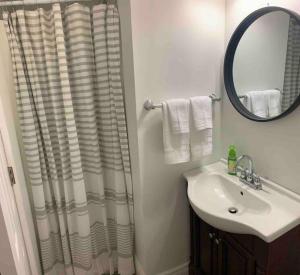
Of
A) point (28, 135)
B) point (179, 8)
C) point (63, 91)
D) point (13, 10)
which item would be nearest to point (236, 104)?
point (179, 8)

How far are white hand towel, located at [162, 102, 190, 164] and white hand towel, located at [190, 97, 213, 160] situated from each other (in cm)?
6

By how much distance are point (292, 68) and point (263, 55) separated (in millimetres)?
209

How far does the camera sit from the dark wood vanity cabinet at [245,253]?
1.06m

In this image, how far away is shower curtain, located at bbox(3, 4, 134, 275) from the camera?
135 cm

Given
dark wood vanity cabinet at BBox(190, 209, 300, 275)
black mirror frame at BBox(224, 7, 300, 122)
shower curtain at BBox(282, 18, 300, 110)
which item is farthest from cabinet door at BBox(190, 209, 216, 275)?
shower curtain at BBox(282, 18, 300, 110)

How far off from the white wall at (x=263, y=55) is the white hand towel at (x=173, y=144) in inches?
19.4

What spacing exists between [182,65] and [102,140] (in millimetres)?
740

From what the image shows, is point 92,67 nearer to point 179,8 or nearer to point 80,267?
point 179,8

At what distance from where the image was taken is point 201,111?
144 centimetres

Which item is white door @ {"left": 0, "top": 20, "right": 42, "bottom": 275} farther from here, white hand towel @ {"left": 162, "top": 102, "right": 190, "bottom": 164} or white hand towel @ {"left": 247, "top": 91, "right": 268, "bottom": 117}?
white hand towel @ {"left": 247, "top": 91, "right": 268, "bottom": 117}

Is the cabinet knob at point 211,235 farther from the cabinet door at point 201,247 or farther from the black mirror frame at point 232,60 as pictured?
the black mirror frame at point 232,60

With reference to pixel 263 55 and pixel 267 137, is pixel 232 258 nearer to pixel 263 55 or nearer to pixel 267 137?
pixel 267 137

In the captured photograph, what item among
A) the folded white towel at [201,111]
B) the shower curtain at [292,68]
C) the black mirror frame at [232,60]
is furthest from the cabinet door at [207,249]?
the shower curtain at [292,68]

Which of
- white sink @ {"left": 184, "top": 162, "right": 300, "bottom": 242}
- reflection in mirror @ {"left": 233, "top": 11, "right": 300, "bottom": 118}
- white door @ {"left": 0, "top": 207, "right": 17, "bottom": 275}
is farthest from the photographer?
reflection in mirror @ {"left": 233, "top": 11, "right": 300, "bottom": 118}
